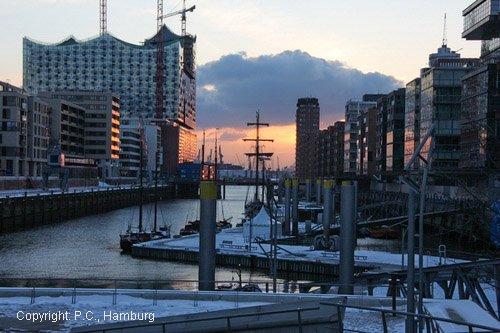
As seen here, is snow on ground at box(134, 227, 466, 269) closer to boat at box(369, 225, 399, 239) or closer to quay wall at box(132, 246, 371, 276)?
quay wall at box(132, 246, 371, 276)

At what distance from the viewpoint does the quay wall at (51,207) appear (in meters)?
83.6

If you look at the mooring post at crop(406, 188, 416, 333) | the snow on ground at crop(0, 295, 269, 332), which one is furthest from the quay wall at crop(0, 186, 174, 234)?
the mooring post at crop(406, 188, 416, 333)

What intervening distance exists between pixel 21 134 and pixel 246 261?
8669 centimetres

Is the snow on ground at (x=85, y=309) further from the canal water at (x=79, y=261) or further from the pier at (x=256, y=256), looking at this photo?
the pier at (x=256, y=256)

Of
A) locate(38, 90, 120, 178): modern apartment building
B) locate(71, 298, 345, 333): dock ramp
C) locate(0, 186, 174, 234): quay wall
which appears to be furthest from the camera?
locate(38, 90, 120, 178): modern apartment building

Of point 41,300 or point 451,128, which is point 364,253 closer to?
point 41,300

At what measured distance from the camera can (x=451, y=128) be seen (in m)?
87.8

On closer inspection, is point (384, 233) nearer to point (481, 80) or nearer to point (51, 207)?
point (481, 80)

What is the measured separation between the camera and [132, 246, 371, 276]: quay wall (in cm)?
4175

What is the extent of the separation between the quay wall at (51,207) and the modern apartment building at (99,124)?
35482 mm

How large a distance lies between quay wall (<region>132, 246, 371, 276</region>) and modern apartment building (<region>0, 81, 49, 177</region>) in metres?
72.9

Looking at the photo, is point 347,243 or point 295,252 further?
point 295,252

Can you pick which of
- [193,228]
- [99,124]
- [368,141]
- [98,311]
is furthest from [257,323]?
[99,124]

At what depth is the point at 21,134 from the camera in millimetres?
116625
